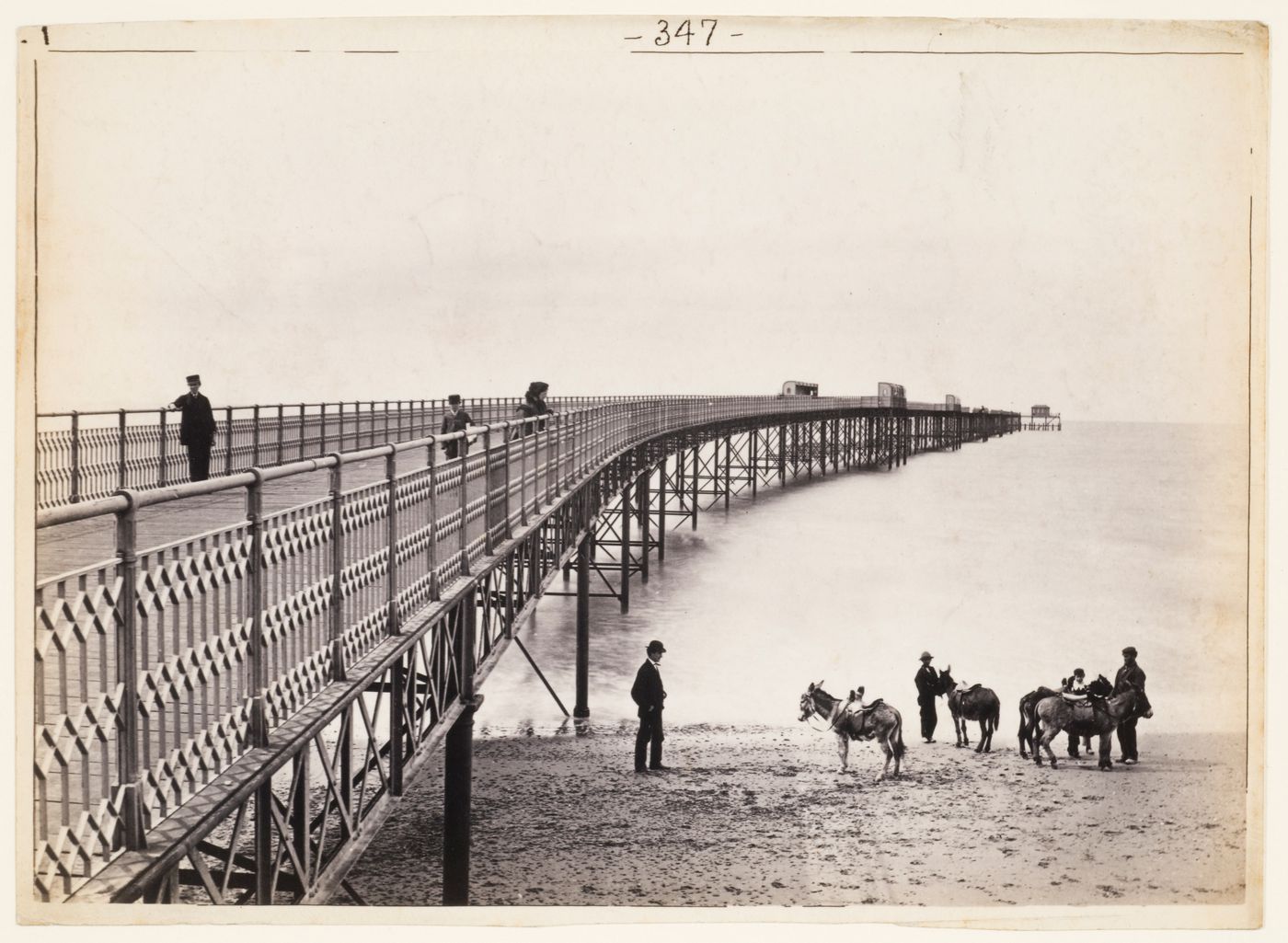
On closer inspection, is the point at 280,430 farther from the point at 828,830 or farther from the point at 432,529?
the point at 432,529

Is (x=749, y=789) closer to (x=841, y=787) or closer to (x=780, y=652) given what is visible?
(x=841, y=787)

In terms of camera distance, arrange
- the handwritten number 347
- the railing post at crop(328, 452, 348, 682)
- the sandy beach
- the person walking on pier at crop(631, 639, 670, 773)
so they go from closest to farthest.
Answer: the railing post at crop(328, 452, 348, 682) < the handwritten number 347 < the sandy beach < the person walking on pier at crop(631, 639, 670, 773)

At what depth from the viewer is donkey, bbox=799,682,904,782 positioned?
13.7 meters

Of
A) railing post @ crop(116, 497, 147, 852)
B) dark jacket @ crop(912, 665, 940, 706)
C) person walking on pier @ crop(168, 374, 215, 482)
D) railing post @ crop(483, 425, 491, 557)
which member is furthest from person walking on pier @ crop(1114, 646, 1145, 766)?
railing post @ crop(116, 497, 147, 852)

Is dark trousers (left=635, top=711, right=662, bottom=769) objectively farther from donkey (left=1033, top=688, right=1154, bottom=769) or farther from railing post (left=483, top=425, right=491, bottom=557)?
railing post (left=483, top=425, right=491, bottom=557)

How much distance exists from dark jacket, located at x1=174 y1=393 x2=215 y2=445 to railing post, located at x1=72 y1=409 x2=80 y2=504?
1.46m

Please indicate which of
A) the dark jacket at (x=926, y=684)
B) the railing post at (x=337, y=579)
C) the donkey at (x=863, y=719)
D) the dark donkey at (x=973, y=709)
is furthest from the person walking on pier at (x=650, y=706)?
the railing post at (x=337, y=579)

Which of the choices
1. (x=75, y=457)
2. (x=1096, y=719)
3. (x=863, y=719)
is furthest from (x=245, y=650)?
(x=1096, y=719)

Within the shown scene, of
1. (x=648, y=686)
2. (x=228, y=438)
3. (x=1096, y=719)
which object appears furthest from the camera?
(x=228, y=438)

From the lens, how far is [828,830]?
12.2m

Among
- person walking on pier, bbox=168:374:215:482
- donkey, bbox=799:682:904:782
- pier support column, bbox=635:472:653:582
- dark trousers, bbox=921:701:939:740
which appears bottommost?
dark trousers, bbox=921:701:939:740

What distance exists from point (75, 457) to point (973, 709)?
431 inches

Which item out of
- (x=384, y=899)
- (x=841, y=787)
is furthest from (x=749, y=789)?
(x=384, y=899)

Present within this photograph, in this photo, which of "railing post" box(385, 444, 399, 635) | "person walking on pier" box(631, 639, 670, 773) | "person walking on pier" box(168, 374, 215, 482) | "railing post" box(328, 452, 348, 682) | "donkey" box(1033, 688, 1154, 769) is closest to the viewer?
"railing post" box(328, 452, 348, 682)
